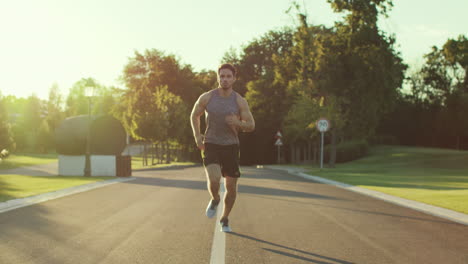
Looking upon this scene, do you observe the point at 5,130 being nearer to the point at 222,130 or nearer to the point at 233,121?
the point at 222,130

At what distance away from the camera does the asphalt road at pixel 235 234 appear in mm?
5691

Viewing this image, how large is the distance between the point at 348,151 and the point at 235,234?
4814cm

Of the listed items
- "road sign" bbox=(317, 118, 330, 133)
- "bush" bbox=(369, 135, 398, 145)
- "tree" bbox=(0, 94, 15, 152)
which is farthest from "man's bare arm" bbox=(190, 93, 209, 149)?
"bush" bbox=(369, 135, 398, 145)

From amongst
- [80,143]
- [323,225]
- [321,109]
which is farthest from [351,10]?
[323,225]

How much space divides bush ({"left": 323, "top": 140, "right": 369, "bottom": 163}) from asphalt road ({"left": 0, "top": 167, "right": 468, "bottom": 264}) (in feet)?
142

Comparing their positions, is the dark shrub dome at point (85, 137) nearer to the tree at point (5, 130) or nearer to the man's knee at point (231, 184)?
the tree at point (5, 130)

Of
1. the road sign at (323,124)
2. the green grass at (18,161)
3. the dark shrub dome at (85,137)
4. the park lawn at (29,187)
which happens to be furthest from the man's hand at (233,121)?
the green grass at (18,161)

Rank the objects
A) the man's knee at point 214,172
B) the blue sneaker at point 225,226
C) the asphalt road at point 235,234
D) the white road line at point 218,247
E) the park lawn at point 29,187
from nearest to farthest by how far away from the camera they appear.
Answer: the white road line at point 218,247, the asphalt road at point 235,234, the man's knee at point 214,172, the blue sneaker at point 225,226, the park lawn at point 29,187

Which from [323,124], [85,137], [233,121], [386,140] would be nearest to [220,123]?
[233,121]

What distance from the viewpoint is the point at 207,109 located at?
708 cm

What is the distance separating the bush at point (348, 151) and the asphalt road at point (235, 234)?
4323 centimetres

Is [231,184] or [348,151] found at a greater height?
[231,184]

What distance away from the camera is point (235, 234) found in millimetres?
7113

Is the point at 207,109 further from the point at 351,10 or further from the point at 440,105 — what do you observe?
the point at 440,105
